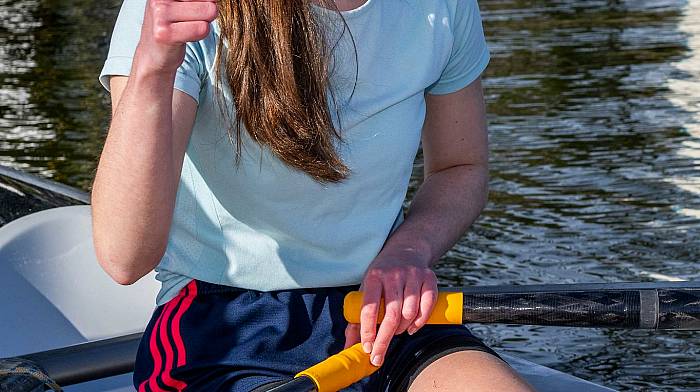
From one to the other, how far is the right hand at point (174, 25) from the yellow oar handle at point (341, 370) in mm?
437

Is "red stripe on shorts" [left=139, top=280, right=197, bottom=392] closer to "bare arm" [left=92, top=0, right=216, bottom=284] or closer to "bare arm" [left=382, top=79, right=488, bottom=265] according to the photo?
"bare arm" [left=92, top=0, right=216, bottom=284]

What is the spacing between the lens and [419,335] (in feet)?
5.56

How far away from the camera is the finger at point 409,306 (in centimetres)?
163

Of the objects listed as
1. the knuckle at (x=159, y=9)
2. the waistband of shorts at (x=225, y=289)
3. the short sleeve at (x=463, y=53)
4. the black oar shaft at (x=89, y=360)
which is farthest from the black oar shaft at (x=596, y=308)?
the black oar shaft at (x=89, y=360)

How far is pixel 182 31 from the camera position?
139cm

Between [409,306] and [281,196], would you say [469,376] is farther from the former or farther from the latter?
[281,196]

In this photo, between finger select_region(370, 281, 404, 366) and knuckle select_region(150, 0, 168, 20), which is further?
finger select_region(370, 281, 404, 366)

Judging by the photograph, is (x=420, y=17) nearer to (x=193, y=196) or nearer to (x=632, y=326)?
(x=193, y=196)

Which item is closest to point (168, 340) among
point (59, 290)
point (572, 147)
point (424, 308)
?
point (424, 308)

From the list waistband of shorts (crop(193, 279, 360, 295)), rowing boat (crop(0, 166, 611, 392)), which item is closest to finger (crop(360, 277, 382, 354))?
waistband of shorts (crop(193, 279, 360, 295))

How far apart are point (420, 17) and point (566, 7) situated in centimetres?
987

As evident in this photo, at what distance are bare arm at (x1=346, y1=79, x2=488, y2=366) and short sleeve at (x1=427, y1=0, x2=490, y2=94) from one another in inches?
0.7

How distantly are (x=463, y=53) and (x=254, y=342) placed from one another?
58 cm

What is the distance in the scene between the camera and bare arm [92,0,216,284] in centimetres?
140
